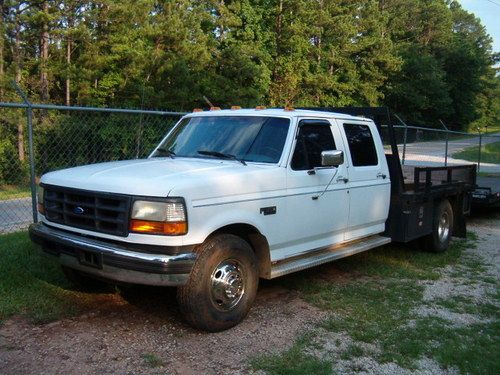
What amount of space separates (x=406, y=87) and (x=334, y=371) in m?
55.2

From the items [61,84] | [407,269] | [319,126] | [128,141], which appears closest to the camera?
[319,126]

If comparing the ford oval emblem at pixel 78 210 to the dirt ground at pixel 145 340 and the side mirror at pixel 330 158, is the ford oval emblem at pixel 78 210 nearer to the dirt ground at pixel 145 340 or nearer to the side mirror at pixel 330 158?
the dirt ground at pixel 145 340

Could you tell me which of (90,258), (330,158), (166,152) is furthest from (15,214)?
(330,158)

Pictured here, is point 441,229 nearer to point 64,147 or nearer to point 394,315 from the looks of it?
point 394,315

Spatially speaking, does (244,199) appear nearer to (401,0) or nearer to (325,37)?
(325,37)

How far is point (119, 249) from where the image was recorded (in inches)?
169

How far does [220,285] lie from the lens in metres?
4.54

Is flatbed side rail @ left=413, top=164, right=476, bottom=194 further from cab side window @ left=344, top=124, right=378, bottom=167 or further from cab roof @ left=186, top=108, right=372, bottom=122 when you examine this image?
cab roof @ left=186, top=108, right=372, bottom=122

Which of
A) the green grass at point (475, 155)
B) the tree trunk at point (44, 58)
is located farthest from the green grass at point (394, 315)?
the green grass at point (475, 155)

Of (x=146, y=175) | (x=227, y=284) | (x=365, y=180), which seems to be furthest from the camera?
(x=365, y=180)

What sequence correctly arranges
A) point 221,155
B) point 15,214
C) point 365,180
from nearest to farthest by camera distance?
point 221,155 → point 365,180 → point 15,214

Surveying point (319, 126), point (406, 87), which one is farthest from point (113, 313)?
point (406, 87)

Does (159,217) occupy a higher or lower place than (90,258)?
higher

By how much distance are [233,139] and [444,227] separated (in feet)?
13.9
